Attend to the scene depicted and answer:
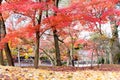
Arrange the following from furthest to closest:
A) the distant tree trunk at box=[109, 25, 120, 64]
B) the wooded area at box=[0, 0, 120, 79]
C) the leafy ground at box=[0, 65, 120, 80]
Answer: the distant tree trunk at box=[109, 25, 120, 64] < the wooded area at box=[0, 0, 120, 79] < the leafy ground at box=[0, 65, 120, 80]

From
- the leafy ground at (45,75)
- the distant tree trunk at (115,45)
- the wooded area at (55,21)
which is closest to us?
the leafy ground at (45,75)

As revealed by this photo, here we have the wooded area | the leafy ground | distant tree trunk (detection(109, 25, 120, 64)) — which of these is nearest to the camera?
the leafy ground

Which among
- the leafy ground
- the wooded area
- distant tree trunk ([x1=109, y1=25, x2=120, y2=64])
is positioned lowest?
the leafy ground

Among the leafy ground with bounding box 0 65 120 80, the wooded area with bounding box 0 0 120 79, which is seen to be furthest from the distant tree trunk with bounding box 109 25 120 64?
the leafy ground with bounding box 0 65 120 80

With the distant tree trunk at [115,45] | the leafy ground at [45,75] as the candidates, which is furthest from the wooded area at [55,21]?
the leafy ground at [45,75]

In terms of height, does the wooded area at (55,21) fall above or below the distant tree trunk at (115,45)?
above

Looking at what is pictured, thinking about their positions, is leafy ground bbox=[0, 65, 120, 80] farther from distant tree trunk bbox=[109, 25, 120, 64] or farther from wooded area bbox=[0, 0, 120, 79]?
distant tree trunk bbox=[109, 25, 120, 64]

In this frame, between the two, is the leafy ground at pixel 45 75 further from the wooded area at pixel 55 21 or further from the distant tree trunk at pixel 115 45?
the distant tree trunk at pixel 115 45

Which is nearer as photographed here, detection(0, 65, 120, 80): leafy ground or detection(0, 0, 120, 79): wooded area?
detection(0, 65, 120, 80): leafy ground

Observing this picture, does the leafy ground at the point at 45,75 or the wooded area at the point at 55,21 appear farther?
the wooded area at the point at 55,21

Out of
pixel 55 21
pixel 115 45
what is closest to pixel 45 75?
pixel 55 21

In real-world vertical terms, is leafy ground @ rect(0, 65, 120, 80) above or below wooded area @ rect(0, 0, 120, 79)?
below

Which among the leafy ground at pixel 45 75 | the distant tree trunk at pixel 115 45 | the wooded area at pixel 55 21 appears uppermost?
the wooded area at pixel 55 21

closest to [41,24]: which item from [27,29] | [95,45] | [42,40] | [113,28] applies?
[27,29]
